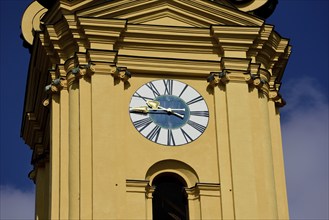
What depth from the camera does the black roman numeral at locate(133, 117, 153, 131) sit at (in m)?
26.1

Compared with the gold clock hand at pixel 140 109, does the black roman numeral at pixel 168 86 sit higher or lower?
Result: higher

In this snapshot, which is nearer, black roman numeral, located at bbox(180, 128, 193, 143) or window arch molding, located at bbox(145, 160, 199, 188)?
window arch molding, located at bbox(145, 160, 199, 188)

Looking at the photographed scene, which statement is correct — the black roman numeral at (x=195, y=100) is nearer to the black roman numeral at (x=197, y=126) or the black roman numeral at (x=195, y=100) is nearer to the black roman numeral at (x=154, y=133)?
the black roman numeral at (x=197, y=126)

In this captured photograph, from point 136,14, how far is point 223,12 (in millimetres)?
1402

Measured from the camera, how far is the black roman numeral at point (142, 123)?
26125mm

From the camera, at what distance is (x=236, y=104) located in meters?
26.4

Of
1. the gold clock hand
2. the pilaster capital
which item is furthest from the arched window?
the pilaster capital

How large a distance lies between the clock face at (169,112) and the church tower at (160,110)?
0.02m

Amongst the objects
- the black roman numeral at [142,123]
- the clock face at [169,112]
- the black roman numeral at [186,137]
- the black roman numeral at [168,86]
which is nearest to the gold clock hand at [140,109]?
the clock face at [169,112]

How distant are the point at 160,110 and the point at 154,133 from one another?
0.43 meters

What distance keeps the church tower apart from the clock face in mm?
16

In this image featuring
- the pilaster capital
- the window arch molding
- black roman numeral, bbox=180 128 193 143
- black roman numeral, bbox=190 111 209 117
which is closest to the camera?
the window arch molding

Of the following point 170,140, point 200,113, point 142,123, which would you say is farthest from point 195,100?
point 142,123

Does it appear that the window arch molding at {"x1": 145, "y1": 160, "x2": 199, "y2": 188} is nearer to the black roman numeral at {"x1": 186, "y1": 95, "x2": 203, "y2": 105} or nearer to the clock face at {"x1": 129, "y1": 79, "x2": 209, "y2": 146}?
the clock face at {"x1": 129, "y1": 79, "x2": 209, "y2": 146}
